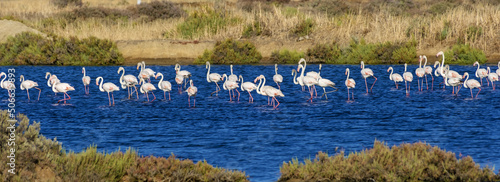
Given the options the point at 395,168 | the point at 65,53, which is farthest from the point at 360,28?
the point at 395,168

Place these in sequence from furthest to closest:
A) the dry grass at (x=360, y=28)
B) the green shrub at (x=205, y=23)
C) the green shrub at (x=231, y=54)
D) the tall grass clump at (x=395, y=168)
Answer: the green shrub at (x=205, y=23) < the green shrub at (x=231, y=54) < the dry grass at (x=360, y=28) < the tall grass clump at (x=395, y=168)

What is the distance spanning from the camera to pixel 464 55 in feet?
107

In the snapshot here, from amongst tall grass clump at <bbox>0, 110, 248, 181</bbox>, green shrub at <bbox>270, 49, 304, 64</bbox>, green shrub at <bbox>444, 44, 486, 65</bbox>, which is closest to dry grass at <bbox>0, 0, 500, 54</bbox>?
green shrub at <bbox>444, 44, 486, 65</bbox>

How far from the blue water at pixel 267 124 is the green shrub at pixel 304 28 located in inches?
457

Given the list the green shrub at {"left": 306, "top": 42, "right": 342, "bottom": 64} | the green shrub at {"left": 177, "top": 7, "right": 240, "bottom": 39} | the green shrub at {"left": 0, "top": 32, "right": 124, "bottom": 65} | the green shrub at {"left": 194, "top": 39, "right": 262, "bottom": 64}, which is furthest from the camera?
the green shrub at {"left": 177, "top": 7, "right": 240, "bottom": 39}

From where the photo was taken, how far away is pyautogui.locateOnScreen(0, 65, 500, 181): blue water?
44.6 ft

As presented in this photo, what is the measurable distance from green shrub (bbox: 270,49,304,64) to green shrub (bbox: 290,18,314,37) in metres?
2.28

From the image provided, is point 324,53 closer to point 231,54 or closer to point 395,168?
point 231,54

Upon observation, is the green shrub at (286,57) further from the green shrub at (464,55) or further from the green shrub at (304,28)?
the green shrub at (464,55)

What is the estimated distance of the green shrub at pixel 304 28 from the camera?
38000 millimetres

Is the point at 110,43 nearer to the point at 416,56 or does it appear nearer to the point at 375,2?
the point at 416,56

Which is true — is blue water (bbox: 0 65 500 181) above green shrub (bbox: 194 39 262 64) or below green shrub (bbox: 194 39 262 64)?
below

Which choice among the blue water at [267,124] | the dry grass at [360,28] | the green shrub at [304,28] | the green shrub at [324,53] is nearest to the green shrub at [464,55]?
the dry grass at [360,28]

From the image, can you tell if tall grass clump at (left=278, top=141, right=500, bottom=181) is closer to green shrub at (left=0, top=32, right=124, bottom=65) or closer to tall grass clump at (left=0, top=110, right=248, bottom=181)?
tall grass clump at (left=0, top=110, right=248, bottom=181)
